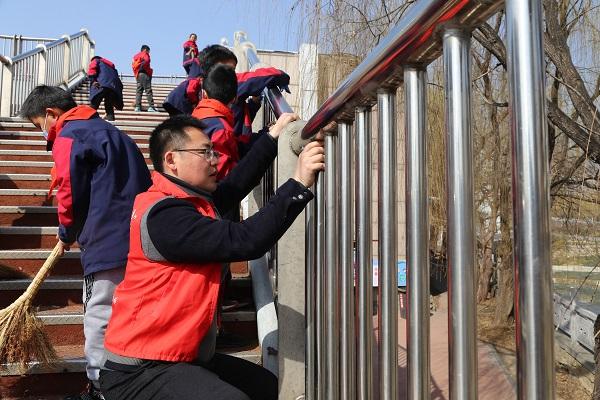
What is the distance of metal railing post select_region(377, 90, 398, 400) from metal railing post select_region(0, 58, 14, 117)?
7.95 m

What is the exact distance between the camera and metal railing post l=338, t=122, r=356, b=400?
143 cm

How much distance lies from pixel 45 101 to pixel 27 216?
5.75 ft

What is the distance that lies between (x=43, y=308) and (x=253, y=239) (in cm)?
227

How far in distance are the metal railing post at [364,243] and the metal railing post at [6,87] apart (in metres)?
7.78

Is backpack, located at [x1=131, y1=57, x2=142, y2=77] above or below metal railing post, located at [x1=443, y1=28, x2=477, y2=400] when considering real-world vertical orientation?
above

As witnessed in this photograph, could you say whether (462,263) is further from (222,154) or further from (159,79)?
(159,79)

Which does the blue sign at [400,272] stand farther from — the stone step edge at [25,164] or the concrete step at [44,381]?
the stone step edge at [25,164]

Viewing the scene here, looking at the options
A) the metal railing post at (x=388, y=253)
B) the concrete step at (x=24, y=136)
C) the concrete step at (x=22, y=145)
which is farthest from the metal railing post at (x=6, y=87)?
the metal railing post at (x=388, y=253)

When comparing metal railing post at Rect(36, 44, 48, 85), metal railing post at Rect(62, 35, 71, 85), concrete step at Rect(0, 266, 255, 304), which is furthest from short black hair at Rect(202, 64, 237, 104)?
metal railing post at Rect(62, 35, 71, 85)

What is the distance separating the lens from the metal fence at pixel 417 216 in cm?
65

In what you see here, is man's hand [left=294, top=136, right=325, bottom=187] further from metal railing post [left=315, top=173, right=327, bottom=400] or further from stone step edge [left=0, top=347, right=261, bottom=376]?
stone step edge [left=0, top=347, right=261, bottom=376]

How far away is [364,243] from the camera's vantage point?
4.44 ft

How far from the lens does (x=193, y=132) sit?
1.88m

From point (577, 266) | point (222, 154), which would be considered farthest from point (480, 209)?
point (222, 154)
